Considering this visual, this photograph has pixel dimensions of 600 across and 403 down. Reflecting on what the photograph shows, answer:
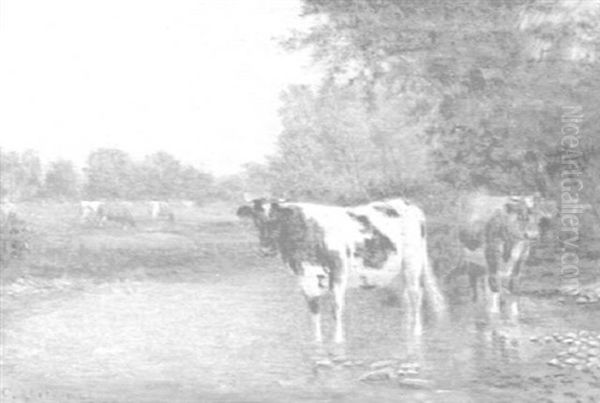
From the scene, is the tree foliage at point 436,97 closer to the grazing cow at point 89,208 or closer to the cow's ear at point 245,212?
the cow's ear at point 245,212

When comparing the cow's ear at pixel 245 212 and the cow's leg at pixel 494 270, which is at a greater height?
the cow's ear at pixel 245 212

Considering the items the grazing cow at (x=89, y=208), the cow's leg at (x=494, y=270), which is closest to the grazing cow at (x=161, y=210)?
the grazing cow at (x=89, y=208)

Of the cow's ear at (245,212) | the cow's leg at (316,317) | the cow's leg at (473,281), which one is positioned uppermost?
the cow's ear at (245,212)

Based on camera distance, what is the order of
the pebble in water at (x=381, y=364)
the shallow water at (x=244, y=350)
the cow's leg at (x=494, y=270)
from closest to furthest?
the shallow water at (x=244, y=350), the pebble in water at (x=381, y=364), the cow's leg at (x=494, y=270)

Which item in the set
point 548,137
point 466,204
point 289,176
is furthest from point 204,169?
point 548,137

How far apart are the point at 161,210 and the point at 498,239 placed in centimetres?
134

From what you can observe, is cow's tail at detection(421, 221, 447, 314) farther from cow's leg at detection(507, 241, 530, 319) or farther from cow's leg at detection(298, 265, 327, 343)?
cow's leg at detection(298, 265, 327, 343)

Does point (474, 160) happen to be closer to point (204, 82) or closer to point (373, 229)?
point (373, 229)

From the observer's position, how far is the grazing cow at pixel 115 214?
330 centimetres

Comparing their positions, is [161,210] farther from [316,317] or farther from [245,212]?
[316,317]

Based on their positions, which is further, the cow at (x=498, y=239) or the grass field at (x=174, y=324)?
the cow at (x=498, y=239)

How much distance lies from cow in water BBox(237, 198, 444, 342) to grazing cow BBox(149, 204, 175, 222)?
0.33 meters

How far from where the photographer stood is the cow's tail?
11.2ft

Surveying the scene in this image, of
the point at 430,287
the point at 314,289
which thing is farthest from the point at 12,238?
the point at 430,287
